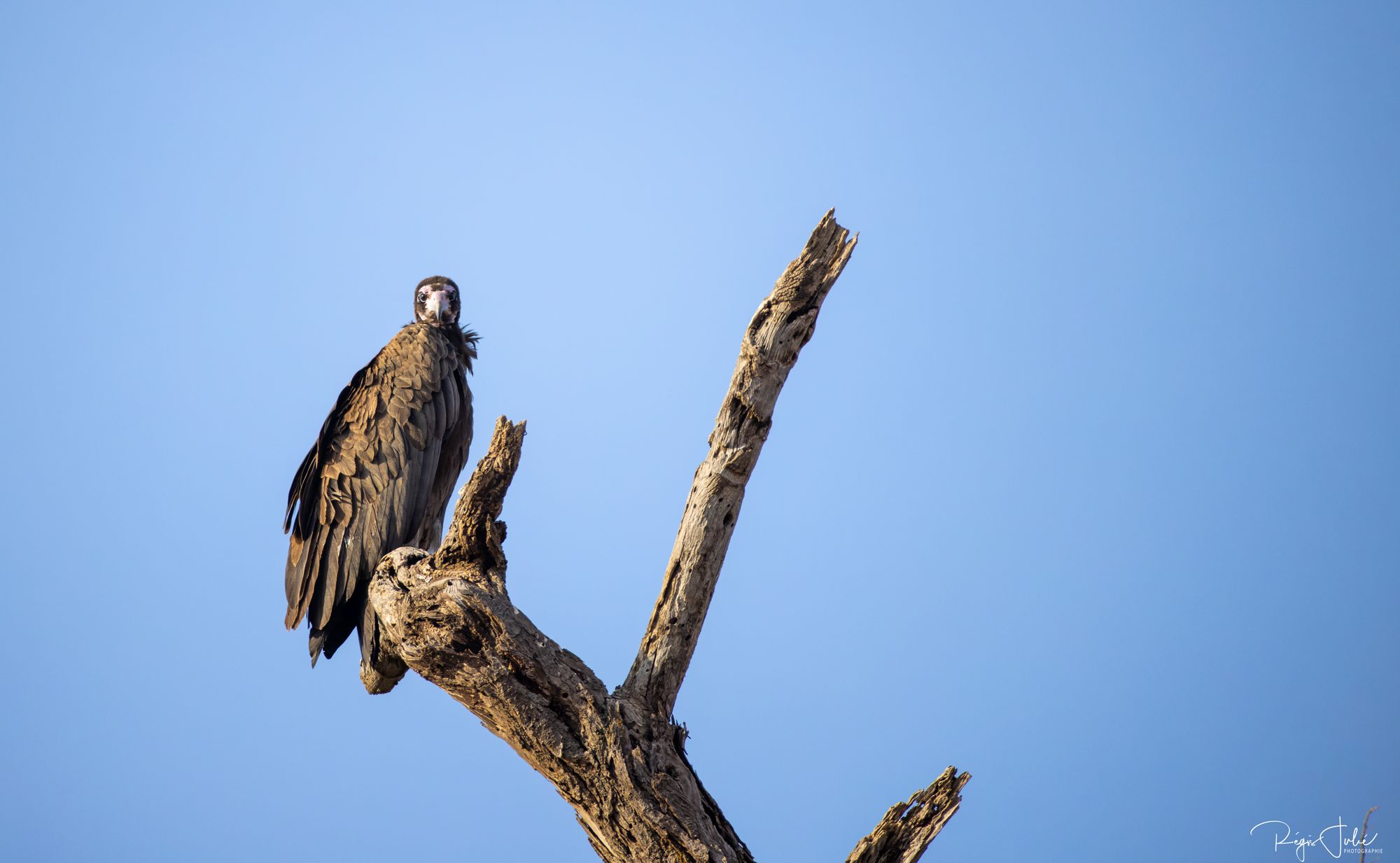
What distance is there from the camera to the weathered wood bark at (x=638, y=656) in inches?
127

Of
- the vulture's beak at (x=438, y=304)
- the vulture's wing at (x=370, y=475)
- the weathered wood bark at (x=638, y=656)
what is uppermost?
the vulture's beak at (x=438, y=304)

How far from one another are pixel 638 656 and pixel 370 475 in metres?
2.57

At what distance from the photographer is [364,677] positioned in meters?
4.16

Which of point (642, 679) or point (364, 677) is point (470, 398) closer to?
point (364, 677)

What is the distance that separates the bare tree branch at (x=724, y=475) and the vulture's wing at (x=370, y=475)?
217 centimetres

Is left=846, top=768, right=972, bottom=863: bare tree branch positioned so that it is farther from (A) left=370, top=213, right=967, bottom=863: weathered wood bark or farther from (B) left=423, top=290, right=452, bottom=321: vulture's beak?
(B) left=423, top=290, right=452, bottom=321: vulture's beak

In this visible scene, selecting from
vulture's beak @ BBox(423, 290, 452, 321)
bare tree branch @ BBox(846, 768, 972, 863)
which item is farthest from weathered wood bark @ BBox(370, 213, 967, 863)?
vulture's beak @ BBox(423, 290, 452, 321)

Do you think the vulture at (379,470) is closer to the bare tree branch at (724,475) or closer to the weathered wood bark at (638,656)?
the weathered wood bark at (638,656)

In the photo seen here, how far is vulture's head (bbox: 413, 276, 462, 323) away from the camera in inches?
243

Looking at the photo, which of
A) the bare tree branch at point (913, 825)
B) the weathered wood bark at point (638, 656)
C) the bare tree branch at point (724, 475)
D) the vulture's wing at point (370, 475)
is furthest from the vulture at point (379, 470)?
the bare tree branch at point (913, 825)

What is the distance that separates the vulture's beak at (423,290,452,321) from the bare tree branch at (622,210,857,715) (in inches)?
123

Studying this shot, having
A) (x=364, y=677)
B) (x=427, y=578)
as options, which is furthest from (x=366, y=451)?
(x=427, y=578)

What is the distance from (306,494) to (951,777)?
3.69 metres

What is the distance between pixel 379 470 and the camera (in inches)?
219
